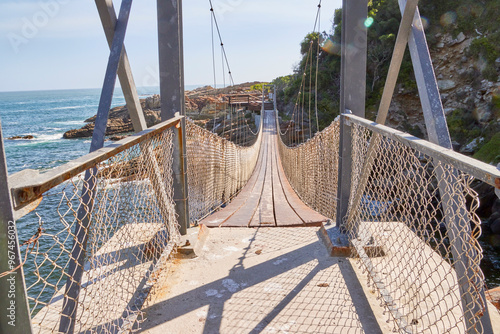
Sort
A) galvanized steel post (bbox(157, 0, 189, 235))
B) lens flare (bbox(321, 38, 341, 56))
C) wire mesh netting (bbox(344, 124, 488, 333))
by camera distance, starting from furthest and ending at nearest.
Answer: lens flare (bbox(321, 38, 341, 56)) < galvanized steel post (bbox(157, 0, 189, 235)) < wire mesh netting (bbox(344, 124, 488, 333))

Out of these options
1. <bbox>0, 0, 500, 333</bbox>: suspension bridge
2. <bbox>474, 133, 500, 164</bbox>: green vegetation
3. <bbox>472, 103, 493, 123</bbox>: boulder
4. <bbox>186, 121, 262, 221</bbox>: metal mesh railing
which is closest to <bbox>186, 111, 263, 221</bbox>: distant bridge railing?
<bbox>186, 121, 262, 221</bbox>: metal mesh railing

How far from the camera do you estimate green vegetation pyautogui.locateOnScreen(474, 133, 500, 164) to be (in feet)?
35.5

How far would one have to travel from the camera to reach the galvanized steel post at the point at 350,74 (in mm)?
1860

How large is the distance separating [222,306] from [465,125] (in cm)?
1590

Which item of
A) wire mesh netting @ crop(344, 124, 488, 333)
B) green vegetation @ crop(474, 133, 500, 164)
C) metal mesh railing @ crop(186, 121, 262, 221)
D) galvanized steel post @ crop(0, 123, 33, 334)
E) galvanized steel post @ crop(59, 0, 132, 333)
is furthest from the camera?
green vegetation @ crop(474, 133, 500, 164)

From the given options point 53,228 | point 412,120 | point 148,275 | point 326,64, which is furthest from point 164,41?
point 326,64

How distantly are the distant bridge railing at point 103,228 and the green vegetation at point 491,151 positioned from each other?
38.0ft

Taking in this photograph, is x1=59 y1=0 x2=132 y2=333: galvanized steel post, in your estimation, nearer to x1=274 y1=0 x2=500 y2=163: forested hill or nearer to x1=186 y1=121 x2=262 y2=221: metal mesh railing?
x1=186 y1=121 x2=262 y2=221: metal mesh railing

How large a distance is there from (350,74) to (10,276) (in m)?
1.75

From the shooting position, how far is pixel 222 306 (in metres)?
Result: 1.47

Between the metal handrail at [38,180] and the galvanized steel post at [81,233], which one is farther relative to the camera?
the galvanized steel post at [81,233]

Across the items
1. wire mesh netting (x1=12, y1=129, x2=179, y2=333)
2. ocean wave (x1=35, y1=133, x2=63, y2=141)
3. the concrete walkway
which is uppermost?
wire mesh netting (x1=12, y1=129, x2=179, y2=333)

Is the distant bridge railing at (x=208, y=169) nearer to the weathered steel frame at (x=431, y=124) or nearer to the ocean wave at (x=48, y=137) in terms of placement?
the weathered steel frame at (x=431, y=124)

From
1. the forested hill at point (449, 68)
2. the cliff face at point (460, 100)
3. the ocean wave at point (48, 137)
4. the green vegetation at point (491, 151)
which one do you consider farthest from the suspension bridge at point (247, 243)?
the ocean wave at point (48, 137)
